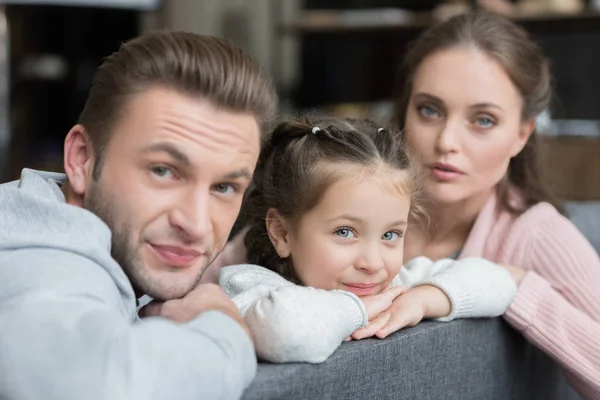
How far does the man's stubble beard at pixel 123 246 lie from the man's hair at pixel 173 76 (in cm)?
5

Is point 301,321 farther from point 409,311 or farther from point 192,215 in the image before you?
point 409,311

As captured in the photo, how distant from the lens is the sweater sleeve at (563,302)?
188cm

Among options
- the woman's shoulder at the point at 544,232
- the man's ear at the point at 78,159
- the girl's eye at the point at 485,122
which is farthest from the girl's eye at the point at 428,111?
the man's ear at the point at 78,159

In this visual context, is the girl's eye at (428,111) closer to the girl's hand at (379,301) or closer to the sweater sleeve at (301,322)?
the girl's hand at (379,301)

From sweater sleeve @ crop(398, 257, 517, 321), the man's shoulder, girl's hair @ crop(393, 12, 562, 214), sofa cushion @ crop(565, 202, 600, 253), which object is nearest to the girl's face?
sweater sleeve @ crop(398, 257, 517, 321)

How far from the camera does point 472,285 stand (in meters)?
1.78

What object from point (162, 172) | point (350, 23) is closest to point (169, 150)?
point (162, 172)

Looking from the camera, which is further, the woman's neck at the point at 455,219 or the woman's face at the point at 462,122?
the woman's neck at the point at 455,219

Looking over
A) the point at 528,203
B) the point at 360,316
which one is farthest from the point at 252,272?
the point at 528,203

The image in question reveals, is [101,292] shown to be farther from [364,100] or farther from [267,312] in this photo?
[364,100]

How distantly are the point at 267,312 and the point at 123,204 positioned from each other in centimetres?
27

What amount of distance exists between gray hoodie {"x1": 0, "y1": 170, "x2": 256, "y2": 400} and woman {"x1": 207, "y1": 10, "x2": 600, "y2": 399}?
825 mm

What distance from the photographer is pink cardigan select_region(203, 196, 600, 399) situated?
188 centimetres

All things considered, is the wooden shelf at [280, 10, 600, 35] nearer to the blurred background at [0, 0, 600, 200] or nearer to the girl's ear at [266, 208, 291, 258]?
the blurred background at [0, 0, 600, 200]
